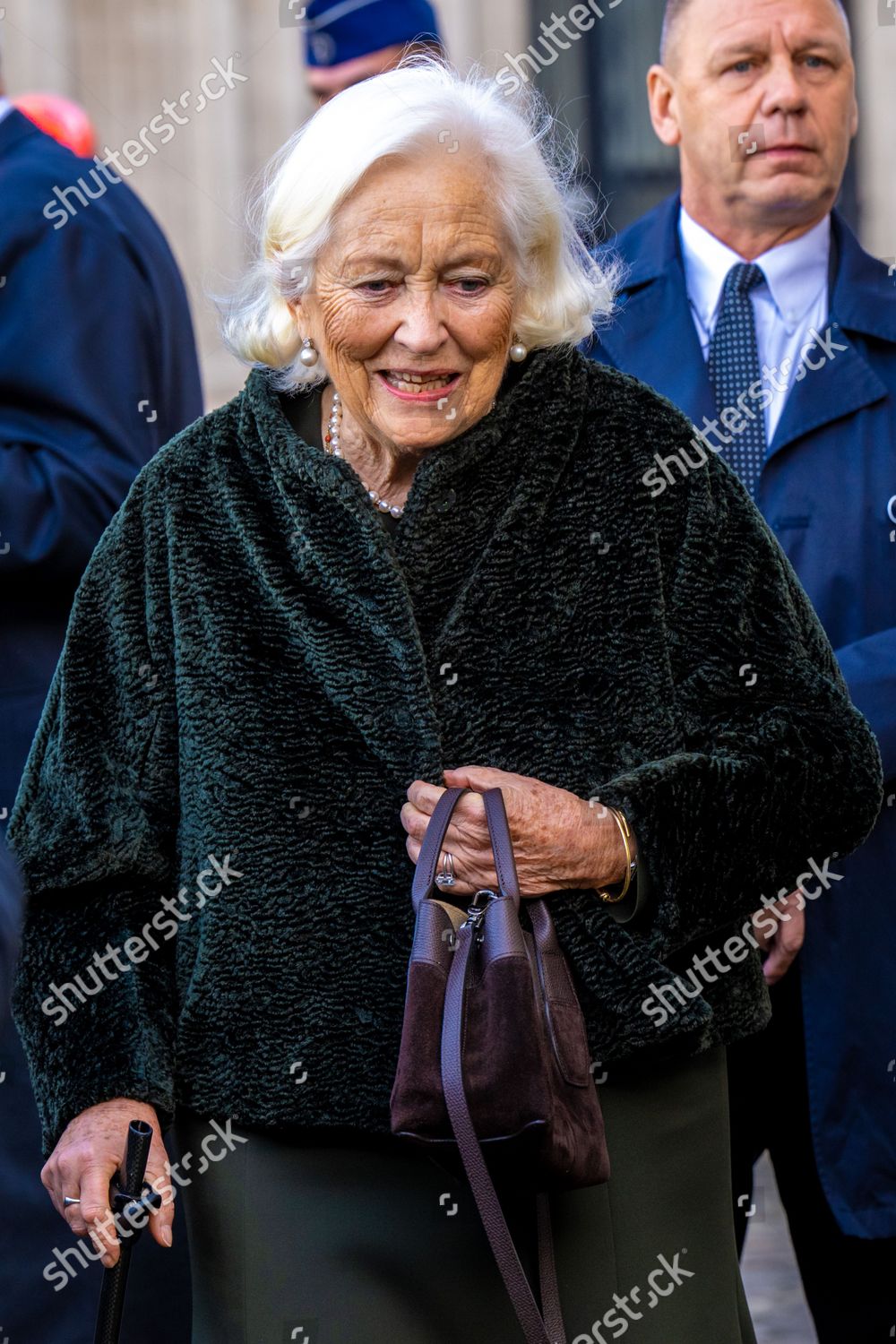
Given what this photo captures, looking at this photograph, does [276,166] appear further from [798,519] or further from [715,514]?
[798,519]

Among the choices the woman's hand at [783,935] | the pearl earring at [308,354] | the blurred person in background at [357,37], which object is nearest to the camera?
the pearl earring at [308,354]

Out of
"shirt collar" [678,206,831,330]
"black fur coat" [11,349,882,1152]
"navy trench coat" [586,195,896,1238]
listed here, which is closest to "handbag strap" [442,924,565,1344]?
"black fur coat" [11,349,882,1152]

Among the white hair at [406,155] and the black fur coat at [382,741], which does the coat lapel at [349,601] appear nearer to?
the black fur coat at [382,741]

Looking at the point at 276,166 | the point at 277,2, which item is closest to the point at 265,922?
the point at 276,166

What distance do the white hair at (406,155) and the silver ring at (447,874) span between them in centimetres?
65

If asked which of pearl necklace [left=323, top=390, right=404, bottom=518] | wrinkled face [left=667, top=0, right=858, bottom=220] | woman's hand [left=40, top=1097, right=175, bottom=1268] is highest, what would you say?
wrinkled face [left=667, top=0, right=858, bottom=220]

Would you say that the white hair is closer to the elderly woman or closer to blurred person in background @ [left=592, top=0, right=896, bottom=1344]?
the elderly woman

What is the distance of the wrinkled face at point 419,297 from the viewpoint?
7.59 ft

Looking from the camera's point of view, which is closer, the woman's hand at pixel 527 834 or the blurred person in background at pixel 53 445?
the woman's hand at pixel 527 834

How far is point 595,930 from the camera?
220 centimetres

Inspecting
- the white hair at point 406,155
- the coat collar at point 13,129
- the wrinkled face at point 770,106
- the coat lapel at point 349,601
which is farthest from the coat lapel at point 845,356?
the coat collar at point 13,129

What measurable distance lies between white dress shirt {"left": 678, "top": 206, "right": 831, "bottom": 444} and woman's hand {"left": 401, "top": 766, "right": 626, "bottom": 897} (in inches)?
46.3

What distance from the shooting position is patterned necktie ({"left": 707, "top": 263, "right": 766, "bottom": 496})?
3.14 metres

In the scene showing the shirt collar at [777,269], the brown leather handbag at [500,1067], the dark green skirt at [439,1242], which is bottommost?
the dark green skirt at [439,1242]
